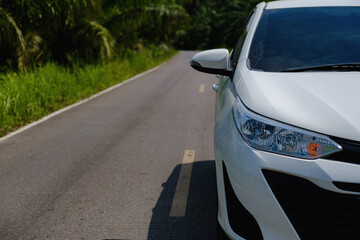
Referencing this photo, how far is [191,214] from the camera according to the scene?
13.6ft

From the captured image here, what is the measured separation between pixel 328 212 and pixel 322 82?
2.78 ft

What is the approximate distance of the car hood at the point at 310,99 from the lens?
2376 mm

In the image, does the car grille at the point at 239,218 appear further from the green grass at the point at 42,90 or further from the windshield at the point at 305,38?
the green grass at the point at 42,90

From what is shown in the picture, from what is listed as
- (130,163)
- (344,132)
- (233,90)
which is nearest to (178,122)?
(130,163)

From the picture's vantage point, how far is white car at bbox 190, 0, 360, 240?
89.7 inches

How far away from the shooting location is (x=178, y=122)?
8.98 metres

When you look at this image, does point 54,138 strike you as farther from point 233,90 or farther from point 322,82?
point 322,82

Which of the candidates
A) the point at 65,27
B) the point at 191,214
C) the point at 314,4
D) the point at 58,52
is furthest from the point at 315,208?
the point at 58,52

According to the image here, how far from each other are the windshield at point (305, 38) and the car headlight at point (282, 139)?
0.73 metres

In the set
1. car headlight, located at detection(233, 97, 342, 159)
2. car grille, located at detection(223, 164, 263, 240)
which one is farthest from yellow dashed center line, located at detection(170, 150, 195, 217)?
car headlight, located at detection(233, 97, 342, 159)

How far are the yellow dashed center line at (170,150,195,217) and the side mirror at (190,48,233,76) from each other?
137cm

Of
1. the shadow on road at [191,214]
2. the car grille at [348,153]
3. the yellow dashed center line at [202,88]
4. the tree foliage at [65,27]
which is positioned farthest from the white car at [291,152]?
the yellow dashed center line at [202,88]

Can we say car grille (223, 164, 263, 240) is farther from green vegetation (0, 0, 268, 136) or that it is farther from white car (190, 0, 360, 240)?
green vegetation (0, 0, 268, 136)

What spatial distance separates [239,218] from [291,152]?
0.48 meters
